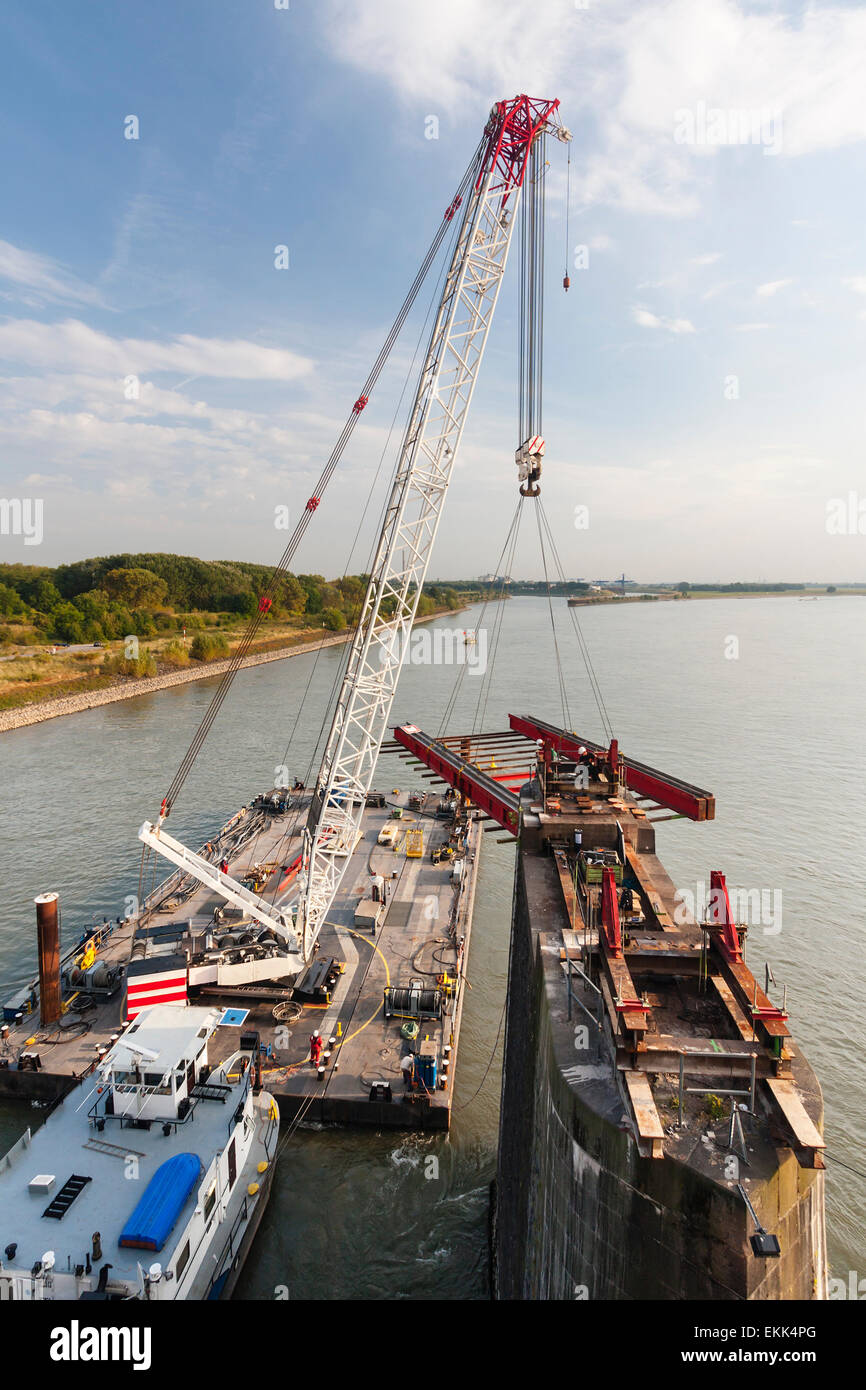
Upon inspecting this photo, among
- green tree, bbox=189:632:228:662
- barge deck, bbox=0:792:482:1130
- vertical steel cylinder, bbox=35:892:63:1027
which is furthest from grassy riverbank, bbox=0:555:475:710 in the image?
vertical steel cylinder, bbox=35:892:63:1027

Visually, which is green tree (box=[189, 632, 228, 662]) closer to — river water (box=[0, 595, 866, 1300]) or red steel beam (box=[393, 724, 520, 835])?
river water (box=[0, 595, 866, 1300])

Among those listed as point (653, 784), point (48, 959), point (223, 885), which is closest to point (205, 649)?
point (223, 885)

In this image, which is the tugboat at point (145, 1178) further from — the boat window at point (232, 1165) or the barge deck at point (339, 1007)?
the barge deck at point (339, 1007)

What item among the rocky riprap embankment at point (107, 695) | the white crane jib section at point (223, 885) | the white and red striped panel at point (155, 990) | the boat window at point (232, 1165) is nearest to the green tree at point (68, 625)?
the rocky riprap embankment at point (107, 695)

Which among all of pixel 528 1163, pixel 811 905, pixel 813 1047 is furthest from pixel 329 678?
pixel 528 1163

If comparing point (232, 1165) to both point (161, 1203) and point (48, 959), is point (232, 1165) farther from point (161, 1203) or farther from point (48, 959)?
point (48, 959)
